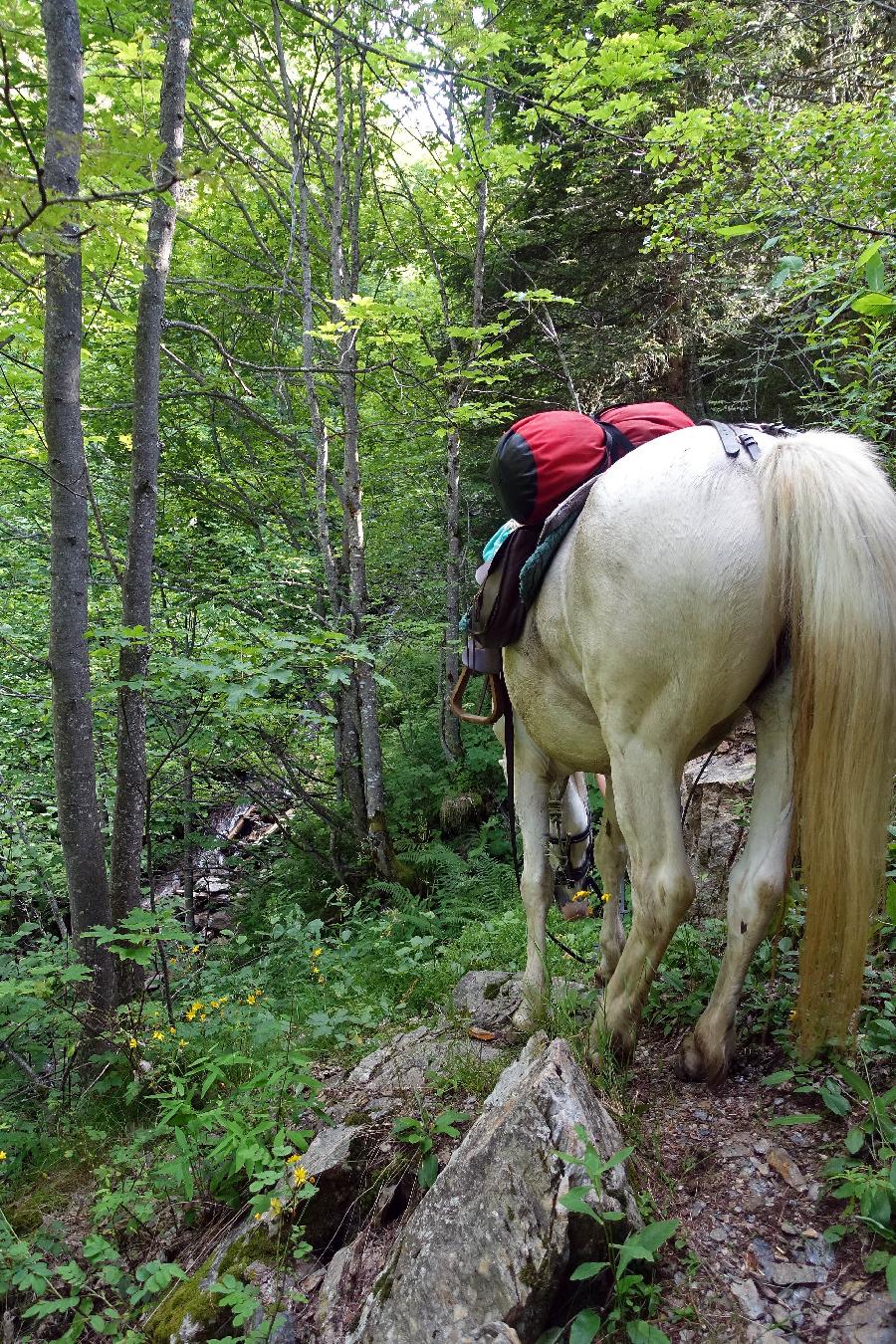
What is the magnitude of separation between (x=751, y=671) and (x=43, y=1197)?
12.2 feet

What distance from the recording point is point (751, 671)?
7.16 feet

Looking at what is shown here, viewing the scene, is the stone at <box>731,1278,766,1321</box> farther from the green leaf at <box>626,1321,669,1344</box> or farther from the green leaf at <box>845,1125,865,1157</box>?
the green leaf at <box>845,1125,865,1157</box>

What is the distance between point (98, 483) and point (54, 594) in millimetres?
4710

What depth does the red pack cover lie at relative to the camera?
8.91ft

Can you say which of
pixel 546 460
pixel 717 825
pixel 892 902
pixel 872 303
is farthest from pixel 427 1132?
pixel 872 303

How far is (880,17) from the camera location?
7.88 meters

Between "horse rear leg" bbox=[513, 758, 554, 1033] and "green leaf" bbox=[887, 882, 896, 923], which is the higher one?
"green leaf" bbox=[887, 882, 896, 923]

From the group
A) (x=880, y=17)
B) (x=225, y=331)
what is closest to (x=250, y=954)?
(x=225, y=331)

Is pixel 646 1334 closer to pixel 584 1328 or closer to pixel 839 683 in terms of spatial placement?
pixel 584 1328

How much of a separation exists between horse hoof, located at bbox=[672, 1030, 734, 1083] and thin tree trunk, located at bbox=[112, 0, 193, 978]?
3.18 meters

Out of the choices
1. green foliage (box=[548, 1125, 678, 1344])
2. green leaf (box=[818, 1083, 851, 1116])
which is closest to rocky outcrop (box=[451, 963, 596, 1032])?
green leaf (box=[818, 1083, 851, 1116])

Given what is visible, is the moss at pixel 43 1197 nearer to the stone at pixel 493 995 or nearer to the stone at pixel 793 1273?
the stone at pixel 493 995

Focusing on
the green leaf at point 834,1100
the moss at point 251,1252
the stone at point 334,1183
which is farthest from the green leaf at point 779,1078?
the moss at point 251,1252

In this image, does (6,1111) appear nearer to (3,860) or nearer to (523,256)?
(3,860)
